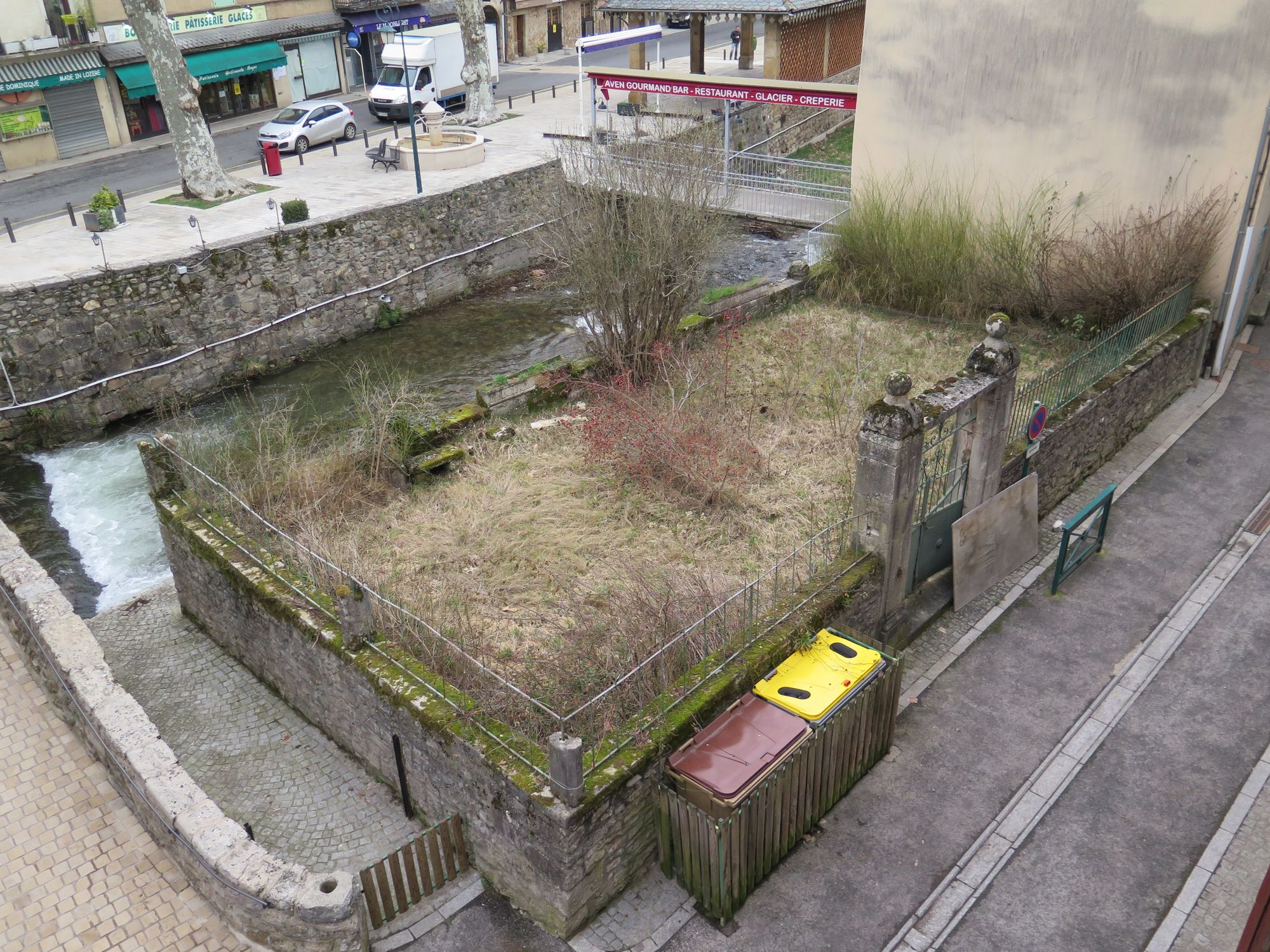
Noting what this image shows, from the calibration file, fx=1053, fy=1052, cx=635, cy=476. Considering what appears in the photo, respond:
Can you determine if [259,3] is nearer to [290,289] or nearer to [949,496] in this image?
[290,289]

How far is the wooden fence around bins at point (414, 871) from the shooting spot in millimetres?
8414

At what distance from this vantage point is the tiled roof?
1259 inches

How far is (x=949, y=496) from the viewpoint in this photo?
11.9 meters

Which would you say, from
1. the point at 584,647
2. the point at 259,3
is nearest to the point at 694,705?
the point at 584,647

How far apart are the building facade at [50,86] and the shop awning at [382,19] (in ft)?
34.3

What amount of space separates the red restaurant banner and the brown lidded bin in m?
18.6

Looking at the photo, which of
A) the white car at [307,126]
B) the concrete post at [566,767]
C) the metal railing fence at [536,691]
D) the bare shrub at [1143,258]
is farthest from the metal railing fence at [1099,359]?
the white car at [307,126]


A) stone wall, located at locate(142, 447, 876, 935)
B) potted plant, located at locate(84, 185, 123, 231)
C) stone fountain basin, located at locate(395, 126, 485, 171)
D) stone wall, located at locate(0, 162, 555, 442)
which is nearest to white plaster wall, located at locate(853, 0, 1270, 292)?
stone wall, located at locate(0, 162, 555, 442)

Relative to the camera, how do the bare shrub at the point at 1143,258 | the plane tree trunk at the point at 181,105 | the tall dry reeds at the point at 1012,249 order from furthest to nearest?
the plane tree trunk at the point at 181,105 → the tall dry reeds at the point at 1012,249 → the bare shrub at the point at 1143,258

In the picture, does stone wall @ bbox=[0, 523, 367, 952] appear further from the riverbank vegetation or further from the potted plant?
the potted plant

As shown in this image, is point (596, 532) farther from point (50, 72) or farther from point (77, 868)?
point (50, 72)

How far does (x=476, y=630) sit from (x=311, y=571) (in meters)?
1.87

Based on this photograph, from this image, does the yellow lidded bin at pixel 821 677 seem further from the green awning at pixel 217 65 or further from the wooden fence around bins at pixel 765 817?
the green awning at pixel 217 65

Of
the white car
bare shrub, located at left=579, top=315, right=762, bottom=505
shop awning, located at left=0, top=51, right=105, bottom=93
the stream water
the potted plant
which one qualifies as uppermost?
shop awning, located at left=0, top=51, right=105, bottom=93
